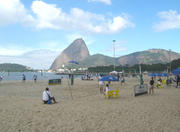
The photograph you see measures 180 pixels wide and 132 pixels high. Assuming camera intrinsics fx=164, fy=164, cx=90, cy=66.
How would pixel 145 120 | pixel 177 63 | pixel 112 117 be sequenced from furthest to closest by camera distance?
pixel 177 63 < pixel 112 117 < pixel 145 120

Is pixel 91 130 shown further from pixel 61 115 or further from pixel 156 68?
pixel 156 68

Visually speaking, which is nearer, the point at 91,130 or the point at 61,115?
the point at 91,130

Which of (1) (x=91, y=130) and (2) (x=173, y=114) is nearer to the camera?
(1) (x=91, y=130)

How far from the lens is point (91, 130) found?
4.93 m

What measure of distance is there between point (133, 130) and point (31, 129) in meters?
3.10

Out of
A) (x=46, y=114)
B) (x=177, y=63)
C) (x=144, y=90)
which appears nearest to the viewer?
(x=46, y=114)

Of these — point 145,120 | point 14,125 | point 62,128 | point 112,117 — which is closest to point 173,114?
point 145,120

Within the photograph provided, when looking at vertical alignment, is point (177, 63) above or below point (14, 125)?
above

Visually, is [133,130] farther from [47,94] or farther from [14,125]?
[47,94]

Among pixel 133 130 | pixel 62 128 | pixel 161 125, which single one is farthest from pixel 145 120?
pixel 62 128

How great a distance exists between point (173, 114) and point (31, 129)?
17.8ft

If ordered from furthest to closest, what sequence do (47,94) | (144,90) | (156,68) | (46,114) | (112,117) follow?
(156,68), (144,90), (47,94), (46,114), (112,117)

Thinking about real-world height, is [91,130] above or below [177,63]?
below

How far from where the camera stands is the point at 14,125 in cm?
538
